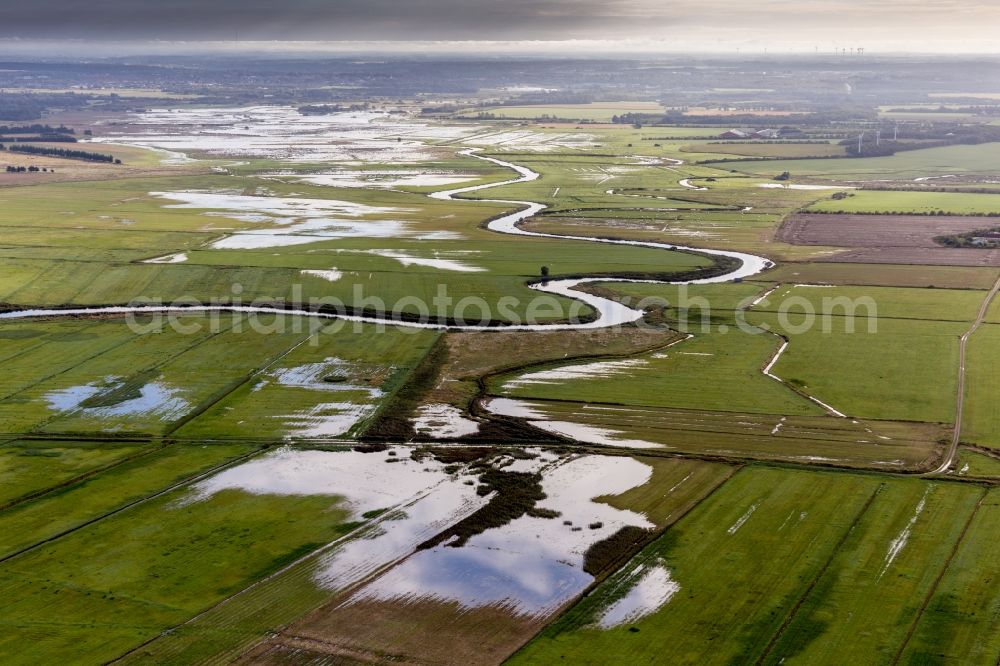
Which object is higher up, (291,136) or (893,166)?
(291,136)

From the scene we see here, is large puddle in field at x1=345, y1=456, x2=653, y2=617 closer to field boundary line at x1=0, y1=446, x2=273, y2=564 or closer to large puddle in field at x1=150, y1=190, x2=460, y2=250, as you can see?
field boundary line at x1=0, y1=446, x2=273, y2=564

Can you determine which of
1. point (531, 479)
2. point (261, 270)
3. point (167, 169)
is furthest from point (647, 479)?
point (167, 169)

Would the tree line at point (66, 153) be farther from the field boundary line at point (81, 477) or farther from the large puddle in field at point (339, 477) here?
the large puddle in field at point (339, 477)

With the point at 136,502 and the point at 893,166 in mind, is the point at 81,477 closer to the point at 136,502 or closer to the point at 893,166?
the point at 136,502

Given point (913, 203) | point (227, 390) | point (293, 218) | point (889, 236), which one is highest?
point (293, 218)

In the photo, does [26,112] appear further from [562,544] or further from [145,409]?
[562,544]

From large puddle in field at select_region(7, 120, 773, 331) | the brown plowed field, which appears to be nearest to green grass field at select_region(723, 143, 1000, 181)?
large puddle in field at select_region(7, 120, 773, 331)

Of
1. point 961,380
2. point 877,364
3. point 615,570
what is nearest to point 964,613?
point 615,570

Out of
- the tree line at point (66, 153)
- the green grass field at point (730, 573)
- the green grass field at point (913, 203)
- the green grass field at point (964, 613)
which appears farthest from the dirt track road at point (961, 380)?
the tree line at point (66, 153)
